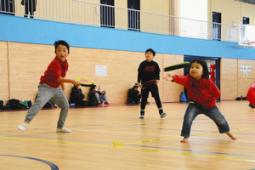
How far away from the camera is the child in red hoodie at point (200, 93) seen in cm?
684

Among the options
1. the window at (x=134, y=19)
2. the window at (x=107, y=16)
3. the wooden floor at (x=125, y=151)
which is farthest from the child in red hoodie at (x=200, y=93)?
the window at (x=134, y=19)

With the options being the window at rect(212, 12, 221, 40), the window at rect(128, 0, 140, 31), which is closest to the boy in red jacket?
the window at rect(128, 0, 140, 31)

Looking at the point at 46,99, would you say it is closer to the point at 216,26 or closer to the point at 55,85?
the point at 55,85

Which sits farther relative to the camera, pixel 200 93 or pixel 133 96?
pixel 133 96

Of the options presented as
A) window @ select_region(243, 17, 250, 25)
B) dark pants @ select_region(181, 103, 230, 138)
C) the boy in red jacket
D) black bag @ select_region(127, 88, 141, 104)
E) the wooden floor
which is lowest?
black bag @ select_region(127, 88, 141, 104)

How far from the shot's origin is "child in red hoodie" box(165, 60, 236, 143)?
22.5ft

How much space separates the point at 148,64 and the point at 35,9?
9.85m

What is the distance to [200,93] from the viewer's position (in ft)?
22.9

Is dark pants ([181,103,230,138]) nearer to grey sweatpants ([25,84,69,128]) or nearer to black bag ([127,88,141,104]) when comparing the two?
grey sweatpants ([25,84,69,128])

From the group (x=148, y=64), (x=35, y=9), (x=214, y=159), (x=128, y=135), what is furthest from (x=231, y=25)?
(x=214, y=159)

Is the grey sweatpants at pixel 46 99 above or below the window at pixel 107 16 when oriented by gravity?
below

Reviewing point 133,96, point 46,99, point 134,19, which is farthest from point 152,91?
point 134,19

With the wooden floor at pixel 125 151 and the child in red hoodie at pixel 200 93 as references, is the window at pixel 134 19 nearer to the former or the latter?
the wooden floor at pixel 125 151

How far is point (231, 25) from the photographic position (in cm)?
3303
